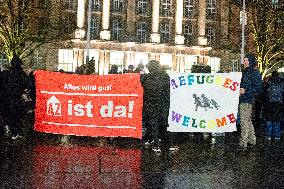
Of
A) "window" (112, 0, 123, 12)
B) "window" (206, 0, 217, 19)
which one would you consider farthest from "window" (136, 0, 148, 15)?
"window" (206, 0, 217, 19)

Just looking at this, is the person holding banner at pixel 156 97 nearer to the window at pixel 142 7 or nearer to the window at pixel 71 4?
the window at pixel 71 4

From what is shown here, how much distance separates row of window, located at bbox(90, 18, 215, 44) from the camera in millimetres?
61128

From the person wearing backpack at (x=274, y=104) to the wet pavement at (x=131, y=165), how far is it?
192 centimetres

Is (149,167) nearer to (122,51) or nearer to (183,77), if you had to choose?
(183,77)

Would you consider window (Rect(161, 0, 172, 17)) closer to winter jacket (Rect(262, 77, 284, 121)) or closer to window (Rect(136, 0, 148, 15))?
window (Rect(136, 0, 148, 15))

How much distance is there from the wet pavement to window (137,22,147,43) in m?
50.3

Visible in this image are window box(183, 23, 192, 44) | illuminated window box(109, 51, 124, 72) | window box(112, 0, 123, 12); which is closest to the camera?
illuminated window box(109, 51, 124, 72)

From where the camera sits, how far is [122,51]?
2357 inches

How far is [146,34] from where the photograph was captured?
62.6 m

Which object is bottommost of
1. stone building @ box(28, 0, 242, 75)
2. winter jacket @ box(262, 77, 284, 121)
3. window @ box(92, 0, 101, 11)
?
winter jacket @ box(262, 77, 284, 121)

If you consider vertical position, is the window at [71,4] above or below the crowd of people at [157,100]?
above

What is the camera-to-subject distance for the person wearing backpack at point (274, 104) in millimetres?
13891

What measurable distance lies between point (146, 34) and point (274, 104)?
162ft

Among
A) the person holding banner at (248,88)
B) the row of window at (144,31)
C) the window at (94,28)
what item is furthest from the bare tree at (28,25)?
the person holding banner at (248,88)
